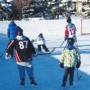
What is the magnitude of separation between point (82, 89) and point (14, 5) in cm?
3297

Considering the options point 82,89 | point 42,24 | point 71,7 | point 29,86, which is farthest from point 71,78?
point 71,7

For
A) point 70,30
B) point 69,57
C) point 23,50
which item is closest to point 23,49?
point 23,50

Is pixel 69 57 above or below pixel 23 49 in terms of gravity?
below

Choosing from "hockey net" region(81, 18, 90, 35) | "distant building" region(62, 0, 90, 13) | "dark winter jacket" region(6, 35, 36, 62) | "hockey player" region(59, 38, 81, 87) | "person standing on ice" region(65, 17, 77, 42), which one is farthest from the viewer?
"distant building" region(62, 0, 90, 13)

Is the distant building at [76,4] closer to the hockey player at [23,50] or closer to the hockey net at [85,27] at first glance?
the hockey net at [85,27]

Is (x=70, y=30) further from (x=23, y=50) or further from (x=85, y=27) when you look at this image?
(x=85, y=27)

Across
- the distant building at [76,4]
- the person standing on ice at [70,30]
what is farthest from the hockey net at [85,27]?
the distant building at [76,4]

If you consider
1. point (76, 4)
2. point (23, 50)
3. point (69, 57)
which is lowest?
point (76, 4)

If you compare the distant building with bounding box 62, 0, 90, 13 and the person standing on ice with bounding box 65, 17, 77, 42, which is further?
the distant building with bounding box 62, 0, 90, 13

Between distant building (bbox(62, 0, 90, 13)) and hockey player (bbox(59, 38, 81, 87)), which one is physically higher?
hockey player (bbox(59, 38, 81, 87))

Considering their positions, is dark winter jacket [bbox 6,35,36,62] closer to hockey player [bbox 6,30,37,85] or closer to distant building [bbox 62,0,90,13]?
hockey player [bbox 6,30,37,85]

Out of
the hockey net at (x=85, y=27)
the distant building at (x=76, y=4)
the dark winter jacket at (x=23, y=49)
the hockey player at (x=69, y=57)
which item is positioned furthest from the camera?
the distant building at (x=76, y=4)

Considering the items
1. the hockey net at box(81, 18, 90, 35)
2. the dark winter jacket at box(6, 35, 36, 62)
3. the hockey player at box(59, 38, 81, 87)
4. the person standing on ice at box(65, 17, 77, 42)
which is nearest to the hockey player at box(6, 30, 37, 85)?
the dark winter jacket at box(6, 35, 36, 62)

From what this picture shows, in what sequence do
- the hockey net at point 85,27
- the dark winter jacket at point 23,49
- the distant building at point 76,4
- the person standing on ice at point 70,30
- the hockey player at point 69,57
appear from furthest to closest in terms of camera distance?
the distant building at point 76,4, the hockey net at point 85,27, the person standing on ice at point 70,30, the dark winter jacket at point 23,49, the hockey player at point 69,57
